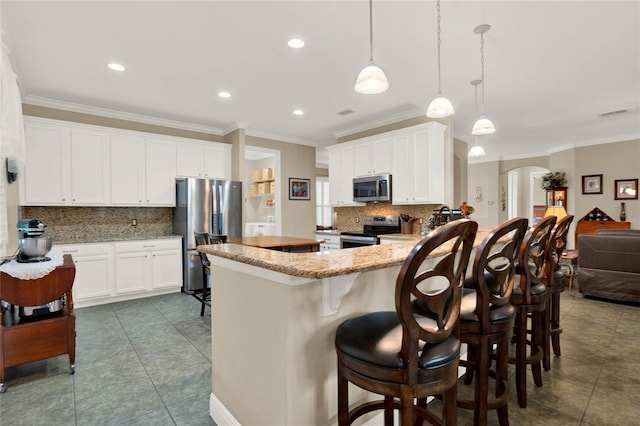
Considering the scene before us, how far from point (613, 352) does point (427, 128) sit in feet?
10.2

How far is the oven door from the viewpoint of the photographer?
4805 mm

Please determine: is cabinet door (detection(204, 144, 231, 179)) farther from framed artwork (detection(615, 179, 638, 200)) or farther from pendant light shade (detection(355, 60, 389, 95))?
framed artwork (detection(615, 179, 638, 200))

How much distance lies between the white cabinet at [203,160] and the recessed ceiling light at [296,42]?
118 inches

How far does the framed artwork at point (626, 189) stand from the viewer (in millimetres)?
6566

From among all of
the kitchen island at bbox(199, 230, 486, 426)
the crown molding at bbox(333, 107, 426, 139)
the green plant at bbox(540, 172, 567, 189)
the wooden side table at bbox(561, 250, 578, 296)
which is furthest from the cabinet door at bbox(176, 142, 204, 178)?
the green plant at bbox(540, 172, 567, 189)

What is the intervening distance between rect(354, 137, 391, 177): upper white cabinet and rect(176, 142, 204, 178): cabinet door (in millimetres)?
2626

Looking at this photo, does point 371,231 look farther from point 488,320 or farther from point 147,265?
point 488,320

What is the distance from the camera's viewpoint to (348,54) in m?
3.05

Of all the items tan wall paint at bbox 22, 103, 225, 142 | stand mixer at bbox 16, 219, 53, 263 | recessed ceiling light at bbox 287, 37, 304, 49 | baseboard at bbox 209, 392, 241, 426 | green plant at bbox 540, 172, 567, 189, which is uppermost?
recessed ceiling light at bbox 287, 37, 304, 49

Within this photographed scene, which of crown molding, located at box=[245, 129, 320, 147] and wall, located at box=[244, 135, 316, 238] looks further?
wall, located at box=[244, 135, 316, 238]

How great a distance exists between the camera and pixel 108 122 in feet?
15.2

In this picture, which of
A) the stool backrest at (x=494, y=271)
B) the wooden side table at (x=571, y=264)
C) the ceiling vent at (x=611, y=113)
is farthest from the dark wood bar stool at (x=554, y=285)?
the ceiling vent at (x=611, y=113)

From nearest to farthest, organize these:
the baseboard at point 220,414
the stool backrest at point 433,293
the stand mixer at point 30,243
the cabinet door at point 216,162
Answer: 1. the stool backrest at point 433,293
2. the baseboard at point 220,414
3. the stand mixer at point 30,243
4. the cabinet door at point 216,162

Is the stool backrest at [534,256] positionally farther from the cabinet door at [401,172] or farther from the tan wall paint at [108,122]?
the tan wall paint at [108,122]
